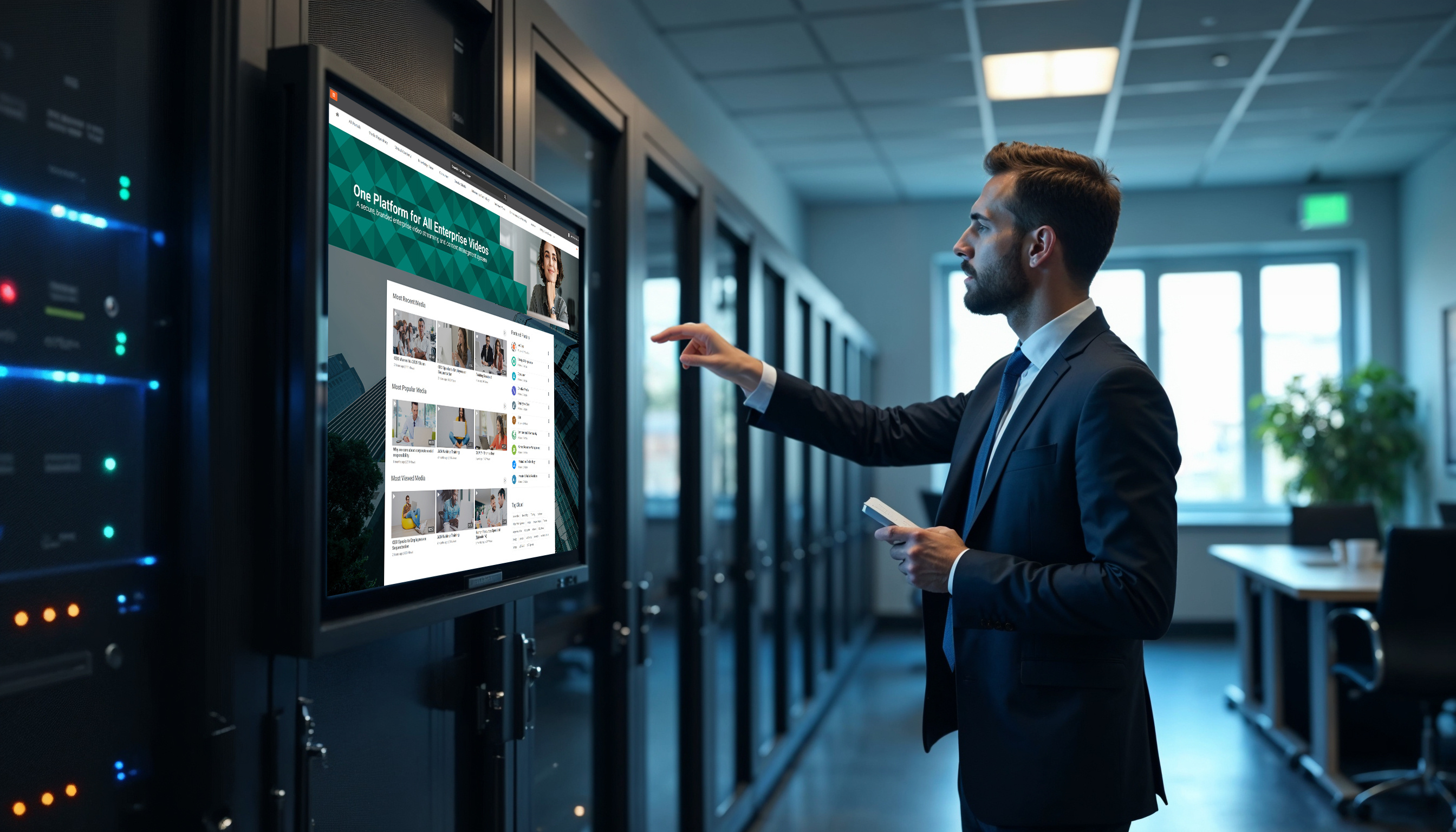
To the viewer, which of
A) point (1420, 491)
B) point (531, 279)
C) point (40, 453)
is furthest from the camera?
point (1420, 491)

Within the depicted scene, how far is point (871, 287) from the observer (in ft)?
26.5

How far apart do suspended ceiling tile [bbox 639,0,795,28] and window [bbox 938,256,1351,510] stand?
3975mm

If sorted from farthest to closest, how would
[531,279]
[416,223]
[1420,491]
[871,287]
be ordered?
[871,287] < [1420,491] < [531,279] < [416,223]

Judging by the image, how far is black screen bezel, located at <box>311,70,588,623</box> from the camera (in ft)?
3.64

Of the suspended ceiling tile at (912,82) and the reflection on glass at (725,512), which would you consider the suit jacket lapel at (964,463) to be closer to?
the reflection on glass at (725,512)

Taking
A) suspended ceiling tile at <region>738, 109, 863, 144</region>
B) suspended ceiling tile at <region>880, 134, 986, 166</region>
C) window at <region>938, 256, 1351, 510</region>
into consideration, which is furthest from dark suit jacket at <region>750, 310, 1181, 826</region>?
window at <region>938, 256, 1351, 510</region>

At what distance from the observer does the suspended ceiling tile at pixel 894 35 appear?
4.45 metres

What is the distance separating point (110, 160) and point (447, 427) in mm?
512

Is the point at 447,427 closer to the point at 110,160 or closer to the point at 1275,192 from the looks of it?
the point at 110,160

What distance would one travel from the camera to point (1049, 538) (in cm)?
156

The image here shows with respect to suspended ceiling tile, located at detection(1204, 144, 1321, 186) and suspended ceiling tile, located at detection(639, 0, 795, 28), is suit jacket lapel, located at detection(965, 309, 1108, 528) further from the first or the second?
suspended ceiling tile, located at detection(1204, 144, 1321, 186)

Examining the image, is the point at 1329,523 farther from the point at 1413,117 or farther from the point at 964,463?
the point at 964,463

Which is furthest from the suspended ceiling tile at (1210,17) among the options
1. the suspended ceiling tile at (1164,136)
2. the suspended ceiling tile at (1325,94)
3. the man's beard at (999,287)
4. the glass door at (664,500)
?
the man's beard at (999,287)

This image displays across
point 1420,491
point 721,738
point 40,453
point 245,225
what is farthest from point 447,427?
point 1420,491
